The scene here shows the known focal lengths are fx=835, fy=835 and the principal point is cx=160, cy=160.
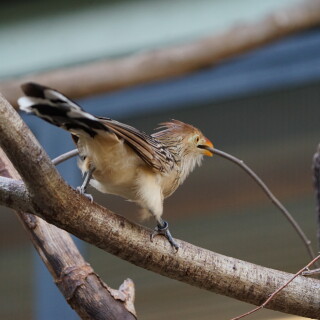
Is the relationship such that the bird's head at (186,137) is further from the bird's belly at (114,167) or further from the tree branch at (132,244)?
the tree branch at (132,244)

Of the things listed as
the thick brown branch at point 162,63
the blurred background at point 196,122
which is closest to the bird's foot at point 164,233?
the blurred background at point 196,122

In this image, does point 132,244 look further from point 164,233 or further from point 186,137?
point 186,137

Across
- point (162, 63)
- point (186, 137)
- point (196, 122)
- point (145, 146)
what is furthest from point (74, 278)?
point (196, 122)

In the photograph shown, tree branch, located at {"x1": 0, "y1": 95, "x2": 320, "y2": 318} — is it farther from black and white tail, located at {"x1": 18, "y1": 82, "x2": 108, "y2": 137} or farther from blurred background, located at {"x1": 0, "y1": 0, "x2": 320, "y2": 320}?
blurred background, located at {"x1": 0, "y1": 0, "x2": 320, "y2": 320}

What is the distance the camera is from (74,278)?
6.52ft

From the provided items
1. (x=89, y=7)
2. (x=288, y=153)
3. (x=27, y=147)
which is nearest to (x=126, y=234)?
(x=27, y=147)

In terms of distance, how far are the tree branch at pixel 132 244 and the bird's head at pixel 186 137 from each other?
59 cm

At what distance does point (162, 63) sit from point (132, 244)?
6.47ft

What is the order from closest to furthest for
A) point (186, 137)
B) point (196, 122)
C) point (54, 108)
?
point (54, 108)
point (186, 137)
point (196, 122)

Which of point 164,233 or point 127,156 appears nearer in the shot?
point 164,233

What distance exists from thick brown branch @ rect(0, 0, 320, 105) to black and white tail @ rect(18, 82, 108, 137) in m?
1.90

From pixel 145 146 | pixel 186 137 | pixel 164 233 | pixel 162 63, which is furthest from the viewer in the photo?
pixel 162 63

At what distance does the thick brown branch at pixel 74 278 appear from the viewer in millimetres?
1971

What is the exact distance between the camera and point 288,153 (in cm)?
406
